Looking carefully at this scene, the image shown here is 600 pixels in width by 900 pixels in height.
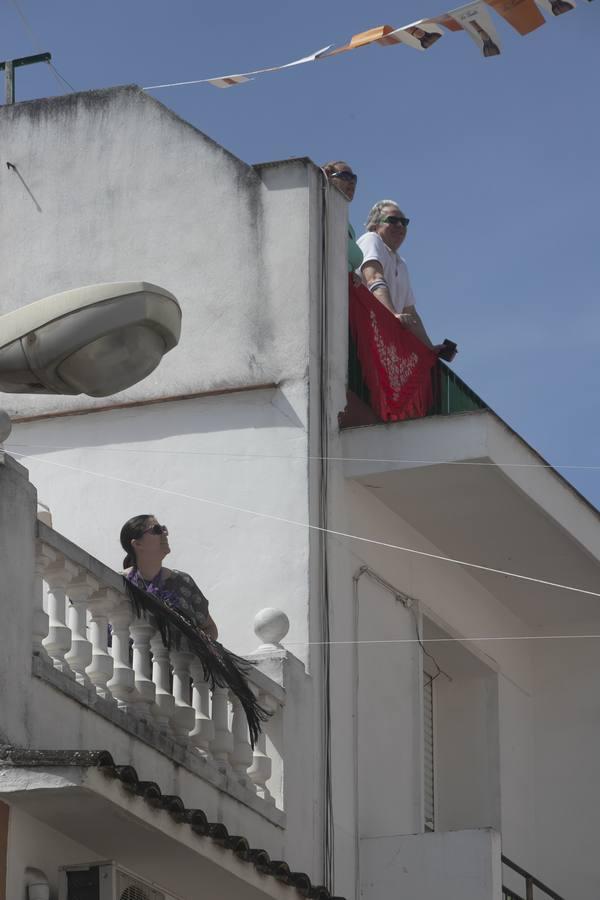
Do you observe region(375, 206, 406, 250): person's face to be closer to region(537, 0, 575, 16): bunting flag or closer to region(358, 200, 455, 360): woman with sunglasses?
region(358, 200, 455, 360): woman with sunglasses

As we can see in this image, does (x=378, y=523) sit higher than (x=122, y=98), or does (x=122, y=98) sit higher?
(x=122, y=98)

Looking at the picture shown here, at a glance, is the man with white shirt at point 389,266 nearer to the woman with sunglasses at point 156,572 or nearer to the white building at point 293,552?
the white building at point 293,552

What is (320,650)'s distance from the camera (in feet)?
45.5

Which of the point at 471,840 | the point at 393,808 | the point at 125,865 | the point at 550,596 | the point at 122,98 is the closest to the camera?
the point at 125,865

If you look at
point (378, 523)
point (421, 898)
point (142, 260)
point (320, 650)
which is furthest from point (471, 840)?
Result: point (142, 260)

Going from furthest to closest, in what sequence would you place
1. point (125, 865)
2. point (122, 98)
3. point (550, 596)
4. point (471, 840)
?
point (550, 596) < point (122, 98) < point (471, 840) < point (125, 865)

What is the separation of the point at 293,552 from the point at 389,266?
2.86 m

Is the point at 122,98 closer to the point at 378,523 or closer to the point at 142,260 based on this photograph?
the point at 142,260

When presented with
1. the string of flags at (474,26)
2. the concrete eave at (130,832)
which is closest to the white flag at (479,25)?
the string of flags at (474,26)

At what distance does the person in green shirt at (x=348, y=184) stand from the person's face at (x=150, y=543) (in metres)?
3.45

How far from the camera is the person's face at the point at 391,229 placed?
52.6 feet

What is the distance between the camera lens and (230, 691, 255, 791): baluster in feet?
41.0

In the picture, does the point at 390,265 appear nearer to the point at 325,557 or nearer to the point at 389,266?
the point at 389,266

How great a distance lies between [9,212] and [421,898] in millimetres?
6023
